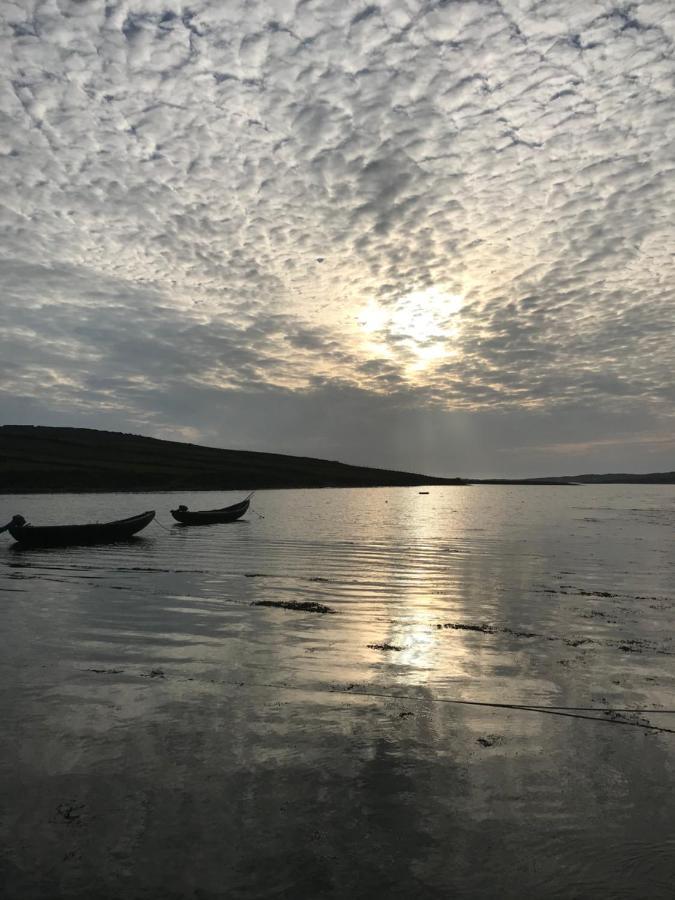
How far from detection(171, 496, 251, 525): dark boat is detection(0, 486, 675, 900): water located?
32.5m

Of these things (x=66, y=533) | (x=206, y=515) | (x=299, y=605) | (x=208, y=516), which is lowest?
(x=299, y=605)

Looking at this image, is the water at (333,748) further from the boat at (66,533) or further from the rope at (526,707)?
the boat at (66,533)

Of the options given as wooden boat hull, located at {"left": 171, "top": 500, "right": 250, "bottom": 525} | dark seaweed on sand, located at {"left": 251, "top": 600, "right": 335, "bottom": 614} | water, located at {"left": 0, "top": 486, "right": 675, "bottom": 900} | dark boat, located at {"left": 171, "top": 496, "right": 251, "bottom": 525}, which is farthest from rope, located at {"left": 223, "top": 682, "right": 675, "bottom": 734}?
wooden boat hull, located at {"left": 171, "top": 500, "right": 250, "bottom": 525}

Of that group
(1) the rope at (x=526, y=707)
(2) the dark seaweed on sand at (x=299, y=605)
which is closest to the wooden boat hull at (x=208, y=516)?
(2) the dark seaweed on sand at (x=299, y=605)

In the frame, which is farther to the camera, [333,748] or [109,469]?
[109,469]

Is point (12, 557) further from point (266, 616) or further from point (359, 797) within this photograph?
point (359, 797)

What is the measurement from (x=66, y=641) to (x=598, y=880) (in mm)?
13222

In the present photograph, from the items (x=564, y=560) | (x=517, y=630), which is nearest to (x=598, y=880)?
(x=517, y=630)

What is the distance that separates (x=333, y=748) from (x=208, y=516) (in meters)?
49.7

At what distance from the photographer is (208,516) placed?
57.0m

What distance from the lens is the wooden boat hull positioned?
53688mm

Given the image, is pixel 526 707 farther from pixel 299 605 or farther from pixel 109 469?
pixel 109 469

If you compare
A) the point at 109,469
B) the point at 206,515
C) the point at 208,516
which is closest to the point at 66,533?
the point at 206,515

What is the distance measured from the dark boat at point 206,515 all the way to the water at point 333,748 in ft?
106
